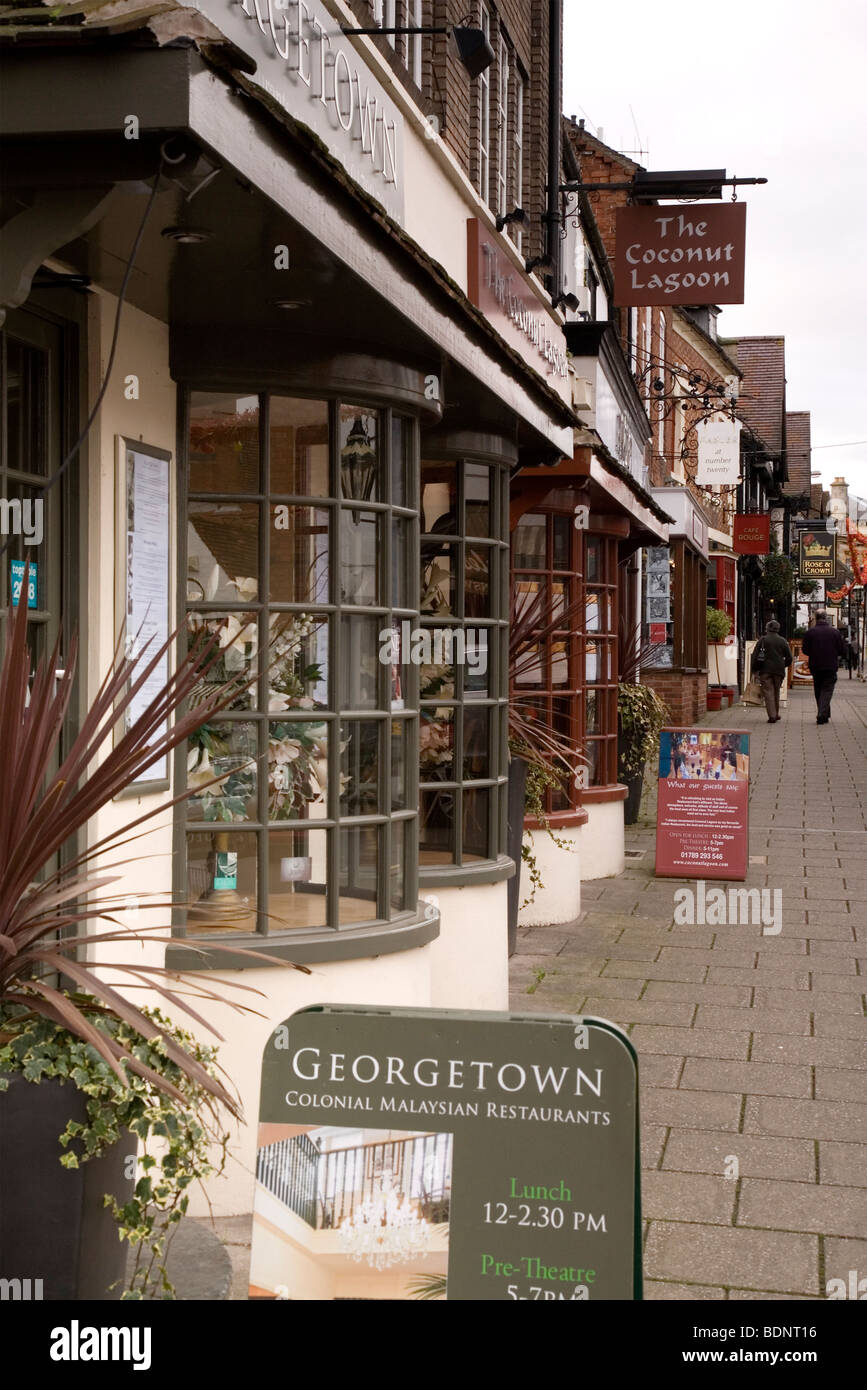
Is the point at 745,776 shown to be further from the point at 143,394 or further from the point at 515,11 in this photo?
the point at 143,394

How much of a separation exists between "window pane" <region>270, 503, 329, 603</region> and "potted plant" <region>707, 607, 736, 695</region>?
23.7m

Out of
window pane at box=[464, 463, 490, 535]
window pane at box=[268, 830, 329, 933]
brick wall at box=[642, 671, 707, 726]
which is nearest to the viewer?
window pane at box=[268, 830, 329, 933]

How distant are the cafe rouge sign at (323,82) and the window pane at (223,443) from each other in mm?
915

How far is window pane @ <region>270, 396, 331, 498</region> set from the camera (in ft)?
16.9

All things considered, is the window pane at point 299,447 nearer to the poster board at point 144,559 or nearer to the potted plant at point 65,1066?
the poster board at point 144,559

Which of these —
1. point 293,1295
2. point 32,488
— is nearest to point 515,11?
point 32,488

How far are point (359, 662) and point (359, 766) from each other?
14.8 inches

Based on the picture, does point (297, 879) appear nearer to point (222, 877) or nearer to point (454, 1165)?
point (222, 877)

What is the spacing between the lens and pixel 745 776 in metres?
10.9

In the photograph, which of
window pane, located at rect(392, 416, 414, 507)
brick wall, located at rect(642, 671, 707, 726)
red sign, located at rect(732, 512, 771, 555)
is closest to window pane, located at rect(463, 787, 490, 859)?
window pane, located at rect(392, 416, 414, 507)

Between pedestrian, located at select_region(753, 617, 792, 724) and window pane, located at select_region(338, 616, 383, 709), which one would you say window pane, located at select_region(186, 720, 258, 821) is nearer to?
window pane, located at select_region(338, 616, 383, 709)

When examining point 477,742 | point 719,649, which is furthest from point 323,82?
point 719,649
